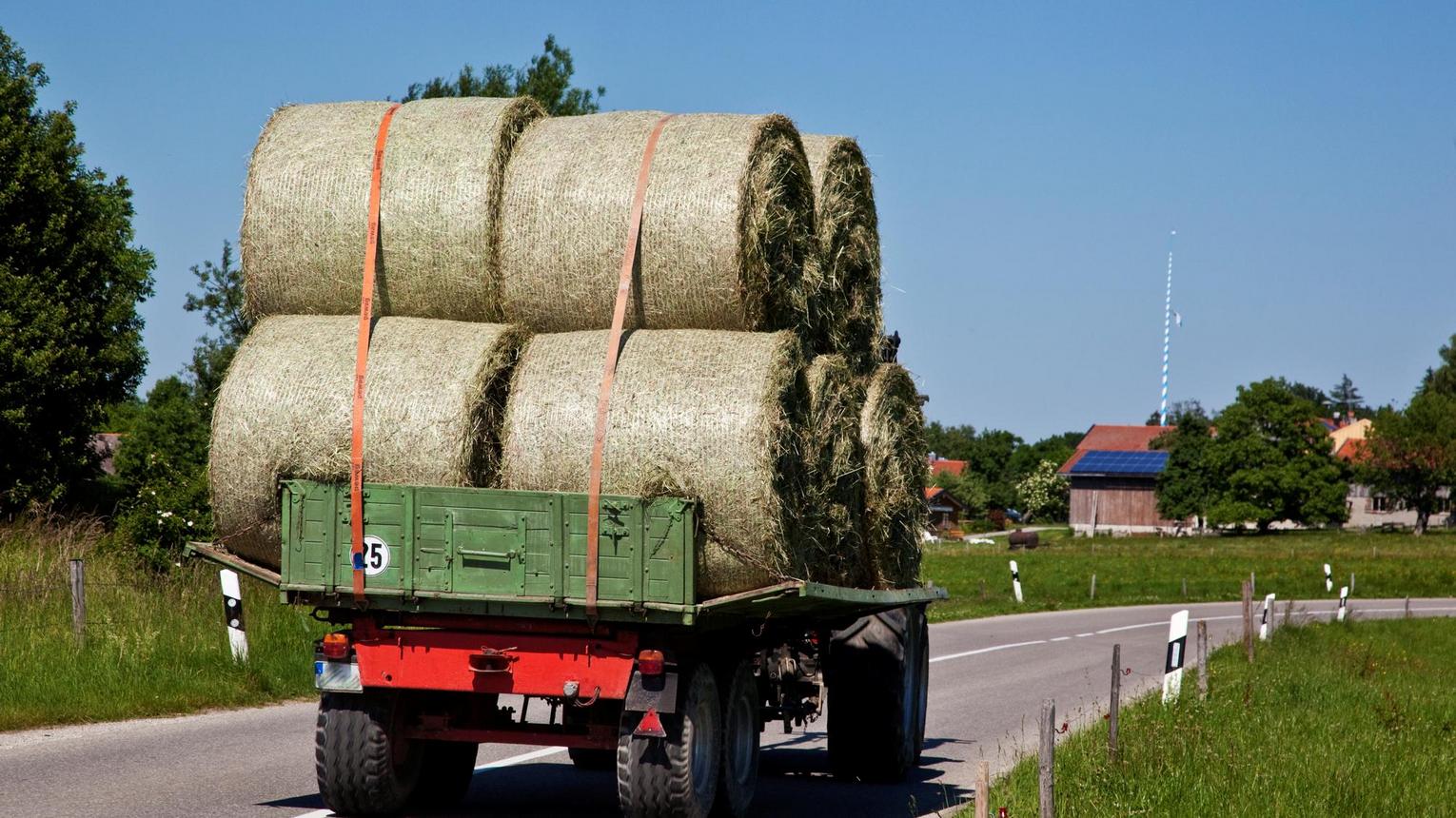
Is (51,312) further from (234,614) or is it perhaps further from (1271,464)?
(1271,464)

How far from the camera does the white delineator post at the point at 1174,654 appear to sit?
41.3 feet

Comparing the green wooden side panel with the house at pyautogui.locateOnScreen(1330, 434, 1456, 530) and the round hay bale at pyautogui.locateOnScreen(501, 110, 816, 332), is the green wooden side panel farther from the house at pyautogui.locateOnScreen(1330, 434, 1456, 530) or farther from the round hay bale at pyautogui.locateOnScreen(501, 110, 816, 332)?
the house at pyautogui.locateOnScreen(1330, 434, 1456, 530)

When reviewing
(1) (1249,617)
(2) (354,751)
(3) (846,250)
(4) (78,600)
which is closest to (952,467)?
(1) (1249,617)

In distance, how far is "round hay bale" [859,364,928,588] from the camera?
9867 mm

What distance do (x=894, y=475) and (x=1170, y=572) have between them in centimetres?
5046

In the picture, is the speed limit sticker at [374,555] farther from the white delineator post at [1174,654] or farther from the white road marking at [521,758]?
the white delineator post at [1174,654]

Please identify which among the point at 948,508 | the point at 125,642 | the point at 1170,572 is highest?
the point at 125,642

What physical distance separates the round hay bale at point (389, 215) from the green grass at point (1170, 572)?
24619mm

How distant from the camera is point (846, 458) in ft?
30.7

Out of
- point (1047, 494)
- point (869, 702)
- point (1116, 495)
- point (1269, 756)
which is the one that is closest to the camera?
point (1269, 756)

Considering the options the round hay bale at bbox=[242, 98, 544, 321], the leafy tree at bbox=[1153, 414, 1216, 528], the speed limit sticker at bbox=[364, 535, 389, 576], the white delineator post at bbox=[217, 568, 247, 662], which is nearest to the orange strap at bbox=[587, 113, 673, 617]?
the round hay bale at bbox=[242, 98, 544, 321]

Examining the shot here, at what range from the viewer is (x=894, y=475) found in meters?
10.1

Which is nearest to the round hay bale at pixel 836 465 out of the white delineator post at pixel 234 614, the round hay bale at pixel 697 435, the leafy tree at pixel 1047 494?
the round hay bale at pixel 697 435

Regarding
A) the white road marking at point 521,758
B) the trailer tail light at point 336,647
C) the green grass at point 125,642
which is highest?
the trailer tail light at point 336,647
